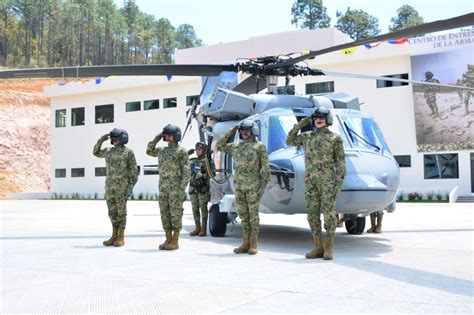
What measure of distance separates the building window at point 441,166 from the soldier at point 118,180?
20.8 m

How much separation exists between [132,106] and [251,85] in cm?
2461

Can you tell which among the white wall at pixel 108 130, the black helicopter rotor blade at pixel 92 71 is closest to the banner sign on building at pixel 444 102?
the white wall at pixel 108 130

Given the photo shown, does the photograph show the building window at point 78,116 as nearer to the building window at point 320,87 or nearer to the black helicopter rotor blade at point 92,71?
the building window at point 320,87

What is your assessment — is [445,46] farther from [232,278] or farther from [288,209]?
[232,278]

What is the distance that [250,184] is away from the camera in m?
6.84

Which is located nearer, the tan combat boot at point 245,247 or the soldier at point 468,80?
the tan combat boot at point 245,247

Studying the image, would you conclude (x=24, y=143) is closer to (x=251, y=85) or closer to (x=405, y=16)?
(x=251, y=85)

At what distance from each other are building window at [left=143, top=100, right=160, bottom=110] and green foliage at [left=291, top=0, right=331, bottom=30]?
127 feet

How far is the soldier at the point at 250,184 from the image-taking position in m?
6.81

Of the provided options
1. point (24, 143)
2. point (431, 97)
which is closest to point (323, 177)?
point (431, 97)

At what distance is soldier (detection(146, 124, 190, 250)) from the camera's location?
7168 millimetres

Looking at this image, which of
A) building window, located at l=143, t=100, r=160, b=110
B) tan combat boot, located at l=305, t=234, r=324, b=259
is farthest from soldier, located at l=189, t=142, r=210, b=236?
building window, located at l=143, t=100, r=160, b=110

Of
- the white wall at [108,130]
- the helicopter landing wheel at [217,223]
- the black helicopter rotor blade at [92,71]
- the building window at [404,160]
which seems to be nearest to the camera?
the black helicopter rotor blade at [92,71]

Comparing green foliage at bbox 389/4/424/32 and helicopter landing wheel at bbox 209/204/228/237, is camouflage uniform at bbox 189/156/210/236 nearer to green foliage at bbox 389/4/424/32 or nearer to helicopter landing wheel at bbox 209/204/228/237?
helicopter landing wheel at bbox 209/204/228/237
